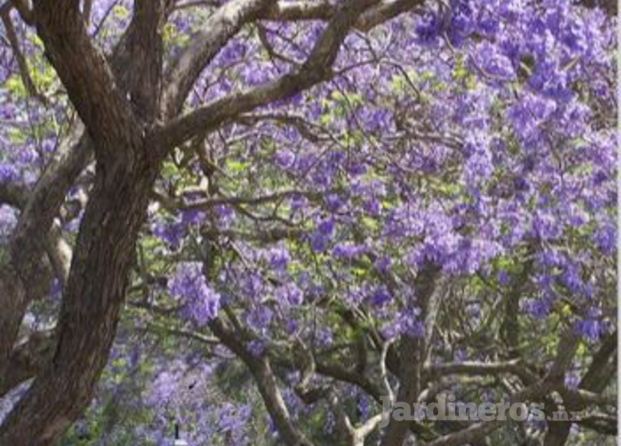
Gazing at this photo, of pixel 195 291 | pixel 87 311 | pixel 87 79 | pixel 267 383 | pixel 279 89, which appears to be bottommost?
pixel 87 311

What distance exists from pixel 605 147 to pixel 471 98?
0.75 metres

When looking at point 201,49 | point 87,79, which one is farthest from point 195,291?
point 87,79

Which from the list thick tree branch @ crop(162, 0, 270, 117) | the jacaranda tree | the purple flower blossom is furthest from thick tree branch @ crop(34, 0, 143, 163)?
the purple flower blossom

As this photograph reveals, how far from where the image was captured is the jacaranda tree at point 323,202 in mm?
5098

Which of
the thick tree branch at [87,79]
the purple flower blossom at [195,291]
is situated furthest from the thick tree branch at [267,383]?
the thick tree branch at [87,79]

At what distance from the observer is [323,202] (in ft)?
25.4

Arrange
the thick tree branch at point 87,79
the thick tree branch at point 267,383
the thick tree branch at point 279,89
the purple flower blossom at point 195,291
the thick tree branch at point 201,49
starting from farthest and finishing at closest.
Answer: the thick tree branch at point 267,383 < the purple flower blossom at point 195,291 < the thick tree branch at point 201,49 < the thick tree branch at point 279,89 < the thick tree branch at point 87,79

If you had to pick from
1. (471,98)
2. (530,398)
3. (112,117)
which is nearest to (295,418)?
(530,398)

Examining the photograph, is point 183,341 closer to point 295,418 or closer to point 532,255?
point 295,418

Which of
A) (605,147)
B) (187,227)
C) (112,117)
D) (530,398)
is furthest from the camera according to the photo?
(530,398)

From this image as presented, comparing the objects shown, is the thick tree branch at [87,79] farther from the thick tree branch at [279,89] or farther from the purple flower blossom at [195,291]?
the purple flower blossom at [195,291]

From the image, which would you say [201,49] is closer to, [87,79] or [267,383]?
[87,79]

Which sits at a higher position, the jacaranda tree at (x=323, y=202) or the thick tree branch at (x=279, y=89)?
the jacaranda tree at (x=323, y=202)

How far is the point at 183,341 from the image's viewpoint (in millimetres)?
11516
